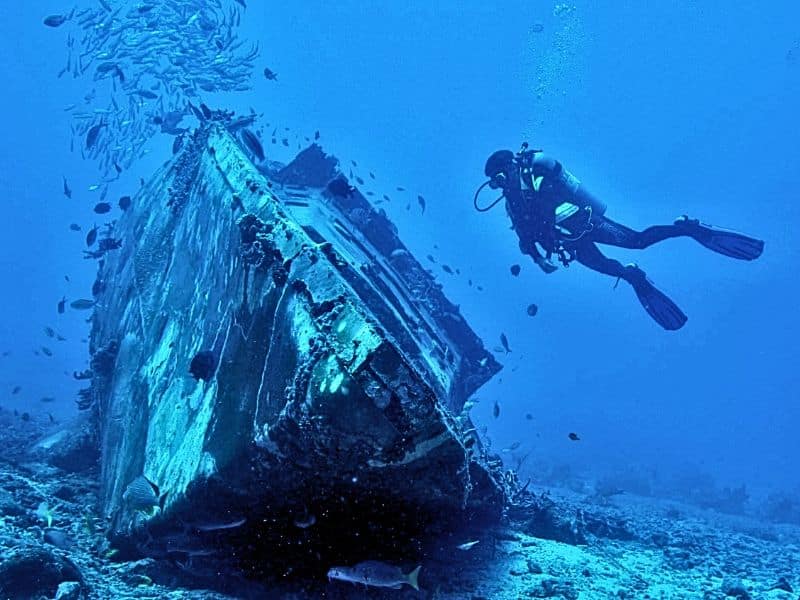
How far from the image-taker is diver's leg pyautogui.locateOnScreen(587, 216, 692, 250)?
8422 millimetres

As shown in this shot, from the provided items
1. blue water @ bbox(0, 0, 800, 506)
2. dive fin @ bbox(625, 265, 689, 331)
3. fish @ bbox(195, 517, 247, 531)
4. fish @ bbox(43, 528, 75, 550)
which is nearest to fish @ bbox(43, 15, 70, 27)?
fish @ bbox(43, 528, 75, 550)

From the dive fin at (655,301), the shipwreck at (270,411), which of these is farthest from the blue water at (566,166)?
the shipwreck at (270,411)

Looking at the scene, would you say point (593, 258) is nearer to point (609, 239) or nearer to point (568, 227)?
point (609, 239)

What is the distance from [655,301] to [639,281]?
1.36 feet

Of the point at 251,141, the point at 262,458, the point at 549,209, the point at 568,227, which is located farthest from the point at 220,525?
the point at 568,227

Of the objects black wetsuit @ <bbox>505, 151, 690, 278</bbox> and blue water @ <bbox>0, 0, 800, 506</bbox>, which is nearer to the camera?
black wetsuit @ <bbox>505, 151, 690, 278</bbox>

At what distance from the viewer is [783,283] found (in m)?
85.6

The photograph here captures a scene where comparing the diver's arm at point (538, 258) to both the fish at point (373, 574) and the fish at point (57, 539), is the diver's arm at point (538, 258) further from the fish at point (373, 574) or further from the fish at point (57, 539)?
the fish at point (57, 539)

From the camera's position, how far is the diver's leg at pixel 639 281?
8398 millimetres

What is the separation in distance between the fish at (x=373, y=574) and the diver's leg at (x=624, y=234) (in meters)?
6.88

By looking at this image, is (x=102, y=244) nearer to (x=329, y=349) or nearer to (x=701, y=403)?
(x=329, y=349)

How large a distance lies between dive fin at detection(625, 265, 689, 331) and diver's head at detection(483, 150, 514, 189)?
256 centimetres

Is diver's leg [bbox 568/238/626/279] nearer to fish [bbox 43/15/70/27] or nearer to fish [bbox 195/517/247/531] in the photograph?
fish [bbox 195/517/247/531]

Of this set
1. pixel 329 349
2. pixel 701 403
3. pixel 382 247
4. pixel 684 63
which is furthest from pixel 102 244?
pixel 684 63
